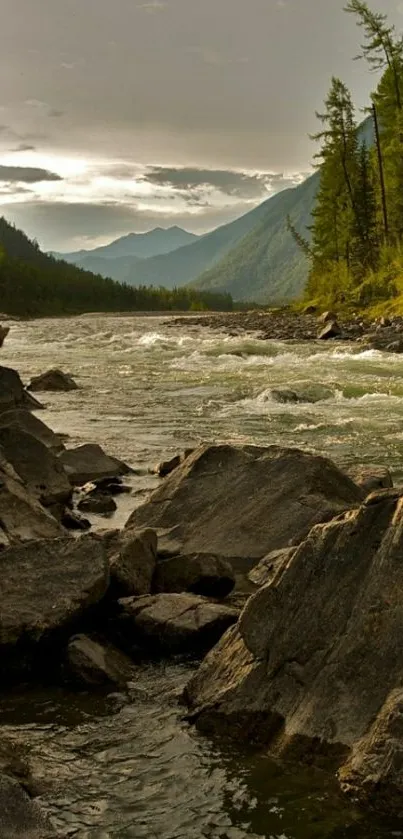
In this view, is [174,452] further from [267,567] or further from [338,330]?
[338,330]

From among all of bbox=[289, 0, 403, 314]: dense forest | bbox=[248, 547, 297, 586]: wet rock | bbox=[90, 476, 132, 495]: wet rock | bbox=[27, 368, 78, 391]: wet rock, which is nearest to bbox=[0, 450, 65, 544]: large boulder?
bbox=[248, 547, 297, 586]: wet rock

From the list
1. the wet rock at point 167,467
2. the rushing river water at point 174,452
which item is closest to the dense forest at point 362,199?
the rushing river water at point 174,452

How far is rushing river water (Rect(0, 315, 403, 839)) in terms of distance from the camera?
671 centimetres

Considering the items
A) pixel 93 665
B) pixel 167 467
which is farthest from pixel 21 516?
pixel 167 467

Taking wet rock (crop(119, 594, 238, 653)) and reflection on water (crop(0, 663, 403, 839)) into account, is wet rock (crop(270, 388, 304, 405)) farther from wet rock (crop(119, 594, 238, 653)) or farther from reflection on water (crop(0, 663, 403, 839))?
reflection on water (crop(0, 663, 403, 839))

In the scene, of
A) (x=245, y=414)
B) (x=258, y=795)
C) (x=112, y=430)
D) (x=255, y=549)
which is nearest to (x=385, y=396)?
(x=245, y=414)

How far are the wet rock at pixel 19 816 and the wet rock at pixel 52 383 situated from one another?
88.8ft

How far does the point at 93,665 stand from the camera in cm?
909

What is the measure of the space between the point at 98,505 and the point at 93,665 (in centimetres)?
670

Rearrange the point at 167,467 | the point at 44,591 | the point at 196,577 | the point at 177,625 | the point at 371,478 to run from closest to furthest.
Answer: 1. the point at 44,591
2. the point at 177,625
3. the point at 196,577
4. the point at 371,478
5. the point at 167,467

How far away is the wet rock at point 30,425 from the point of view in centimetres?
1727

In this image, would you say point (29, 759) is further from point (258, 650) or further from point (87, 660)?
point (258, 650)

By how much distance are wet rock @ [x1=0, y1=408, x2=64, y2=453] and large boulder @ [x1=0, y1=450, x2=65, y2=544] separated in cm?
390

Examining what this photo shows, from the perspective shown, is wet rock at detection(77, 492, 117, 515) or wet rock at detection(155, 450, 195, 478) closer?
wet rock at detection(77, 492, 117, 515)
